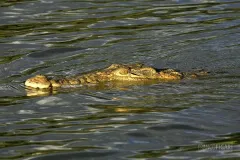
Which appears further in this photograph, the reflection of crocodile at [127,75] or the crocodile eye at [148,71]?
the crocodile eye at [148,71]

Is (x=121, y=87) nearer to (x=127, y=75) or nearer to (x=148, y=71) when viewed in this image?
(x=127, y=75)

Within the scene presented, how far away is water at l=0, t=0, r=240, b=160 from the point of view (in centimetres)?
922

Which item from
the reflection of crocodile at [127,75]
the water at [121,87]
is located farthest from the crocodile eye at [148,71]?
the water at [121,87]

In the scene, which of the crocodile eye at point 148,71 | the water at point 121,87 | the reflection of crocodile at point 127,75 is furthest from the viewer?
the crocodile eye at point 148,71

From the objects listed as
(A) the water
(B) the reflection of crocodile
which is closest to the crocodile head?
(B) the reflection of crocodile

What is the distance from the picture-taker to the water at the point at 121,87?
9219 millimetres

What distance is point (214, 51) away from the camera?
45.3 ft

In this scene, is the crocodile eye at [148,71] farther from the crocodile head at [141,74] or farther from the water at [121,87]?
the water at [121,87]

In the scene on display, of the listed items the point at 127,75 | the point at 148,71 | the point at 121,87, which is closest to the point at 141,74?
the point at 148,71

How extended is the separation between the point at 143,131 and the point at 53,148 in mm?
1233

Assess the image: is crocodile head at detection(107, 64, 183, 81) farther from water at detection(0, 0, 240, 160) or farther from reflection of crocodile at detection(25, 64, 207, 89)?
water at detection(0, 0, 240, 160)

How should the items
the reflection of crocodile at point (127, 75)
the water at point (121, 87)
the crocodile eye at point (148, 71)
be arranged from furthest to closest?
1. the crocodile eye at point (148, 71)
2. the reflection of crocodile at point (127, 75)
3. the water at point (121, 87)

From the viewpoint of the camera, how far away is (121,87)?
11758mm

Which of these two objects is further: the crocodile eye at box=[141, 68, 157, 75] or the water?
Result: the crocodile eye at box=[141, 68, 157, 75]
